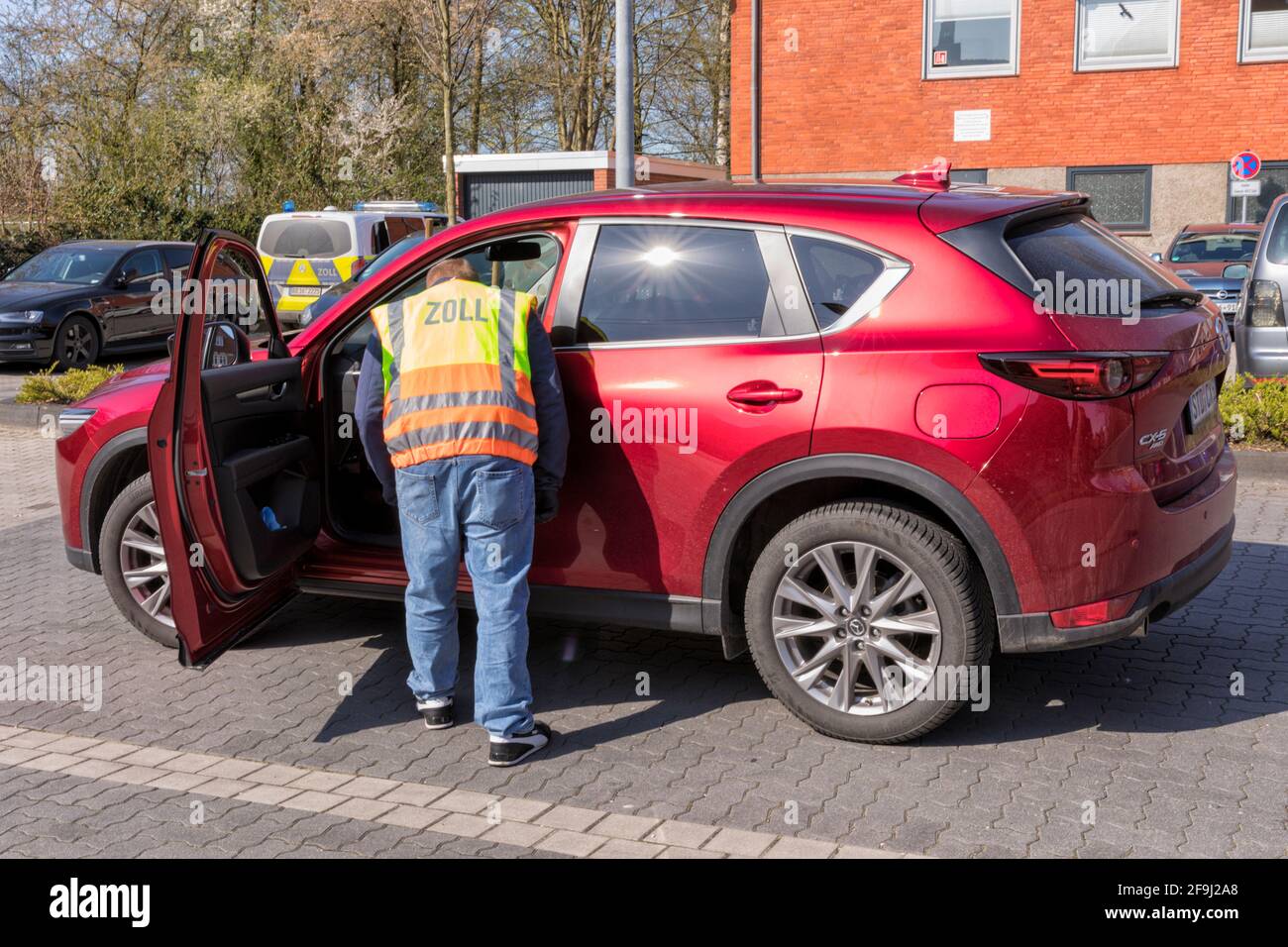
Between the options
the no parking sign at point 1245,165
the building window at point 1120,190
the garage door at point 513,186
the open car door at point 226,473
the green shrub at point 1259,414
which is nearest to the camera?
the open car door at point 226,473

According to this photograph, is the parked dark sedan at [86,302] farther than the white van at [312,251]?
No

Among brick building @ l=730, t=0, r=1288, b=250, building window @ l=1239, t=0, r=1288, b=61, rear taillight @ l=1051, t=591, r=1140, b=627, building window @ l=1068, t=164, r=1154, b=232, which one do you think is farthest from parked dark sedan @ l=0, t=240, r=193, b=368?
building window @ l=1239, t=0, r=1288, b=61

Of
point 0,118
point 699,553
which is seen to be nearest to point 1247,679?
point 699,553

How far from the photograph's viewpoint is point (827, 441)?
14.6 ft

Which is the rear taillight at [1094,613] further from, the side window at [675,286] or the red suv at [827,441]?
the side window at [675,286]

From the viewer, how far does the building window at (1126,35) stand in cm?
2433

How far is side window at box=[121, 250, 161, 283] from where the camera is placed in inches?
714

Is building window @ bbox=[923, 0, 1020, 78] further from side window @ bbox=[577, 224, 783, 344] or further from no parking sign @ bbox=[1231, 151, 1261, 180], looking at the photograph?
side window @ bbox=[577, 224, 783, 344]

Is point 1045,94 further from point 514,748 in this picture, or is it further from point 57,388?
point 514,748

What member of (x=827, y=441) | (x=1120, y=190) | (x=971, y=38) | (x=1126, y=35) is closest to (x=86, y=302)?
(x=827, y=441)

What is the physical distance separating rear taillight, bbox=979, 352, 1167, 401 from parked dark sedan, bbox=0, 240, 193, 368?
14.9m

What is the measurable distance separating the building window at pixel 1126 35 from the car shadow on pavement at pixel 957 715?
20.8 meters

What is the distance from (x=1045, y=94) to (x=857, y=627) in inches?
894

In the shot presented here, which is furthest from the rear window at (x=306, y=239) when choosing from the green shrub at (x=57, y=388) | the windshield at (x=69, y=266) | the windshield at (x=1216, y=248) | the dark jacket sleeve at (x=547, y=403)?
the dark jacket sleeve at (x=547, y=403)
